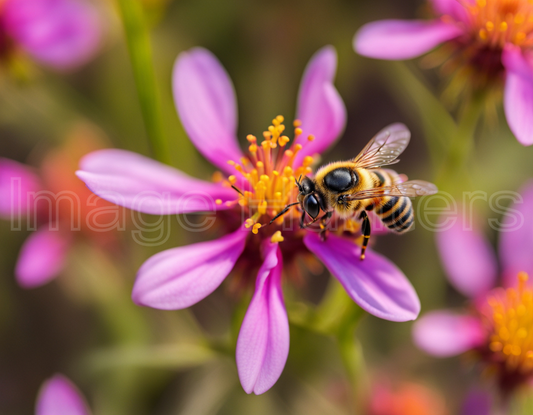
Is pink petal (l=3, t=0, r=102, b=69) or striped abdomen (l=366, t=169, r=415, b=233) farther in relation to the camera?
pink petal (l=3, t=0, r=102, b=69)

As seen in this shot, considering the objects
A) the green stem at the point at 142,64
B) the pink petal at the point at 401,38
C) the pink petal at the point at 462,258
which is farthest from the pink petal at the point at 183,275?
the pink petal at the point at 462,258

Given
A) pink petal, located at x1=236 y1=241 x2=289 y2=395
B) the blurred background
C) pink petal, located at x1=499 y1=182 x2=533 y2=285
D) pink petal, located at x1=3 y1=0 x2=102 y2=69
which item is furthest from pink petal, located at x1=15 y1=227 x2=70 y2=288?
pink petal, located at x1=499 y1=182 x2=533 y2=285

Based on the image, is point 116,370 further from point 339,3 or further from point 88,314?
point 339,3

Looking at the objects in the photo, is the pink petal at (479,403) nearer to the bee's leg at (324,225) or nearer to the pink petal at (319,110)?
the bee's leg at (324,225)

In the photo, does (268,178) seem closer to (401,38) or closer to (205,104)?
(205,104)

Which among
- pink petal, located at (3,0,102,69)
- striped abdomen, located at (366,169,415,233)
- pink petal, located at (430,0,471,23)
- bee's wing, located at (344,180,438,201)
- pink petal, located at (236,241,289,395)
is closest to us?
pink petal, located at (236,241,289,395)

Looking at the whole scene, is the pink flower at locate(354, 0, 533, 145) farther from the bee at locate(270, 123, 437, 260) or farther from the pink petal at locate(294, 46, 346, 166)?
the bee at locate(270, 123, 437, 260)

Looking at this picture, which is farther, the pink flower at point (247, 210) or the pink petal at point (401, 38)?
the pink petal at point (401, 38)

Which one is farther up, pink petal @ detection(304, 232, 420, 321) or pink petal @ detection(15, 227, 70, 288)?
pink petal @ detection(15, 227, 70, 288)
